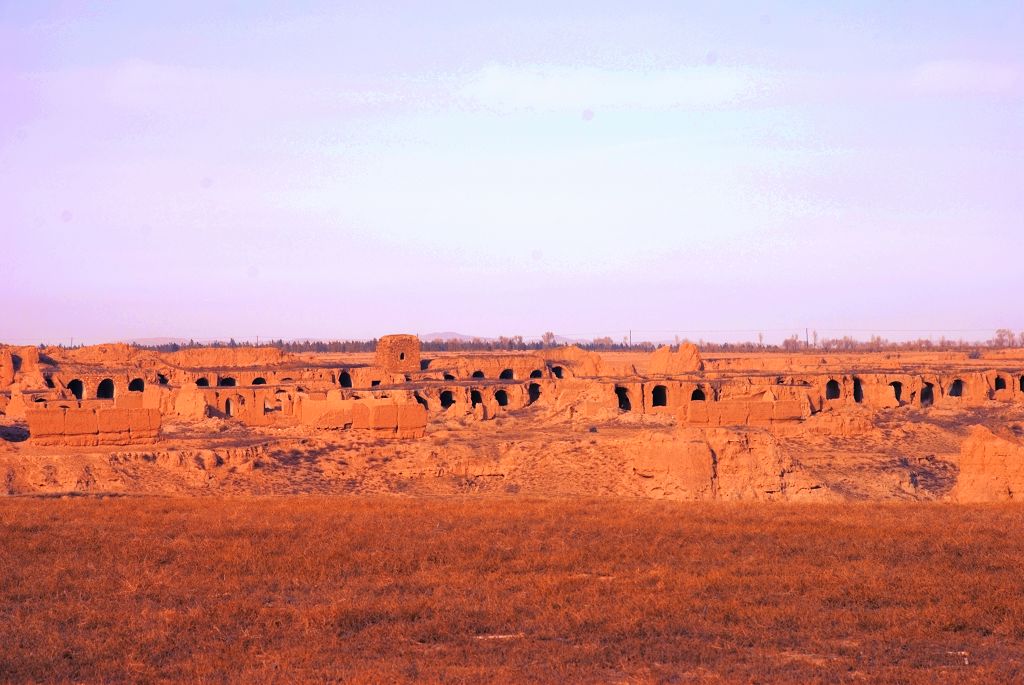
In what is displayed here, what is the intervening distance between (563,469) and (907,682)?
1688 centimetres

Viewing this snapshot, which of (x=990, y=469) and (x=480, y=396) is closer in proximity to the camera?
(x=990, y=469)

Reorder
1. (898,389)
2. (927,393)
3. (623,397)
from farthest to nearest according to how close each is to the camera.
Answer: (927,393) < (898,389) < (623,397)

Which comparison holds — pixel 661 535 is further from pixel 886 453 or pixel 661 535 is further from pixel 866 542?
pixel 886 453

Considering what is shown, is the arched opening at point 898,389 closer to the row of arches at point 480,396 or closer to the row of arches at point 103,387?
the row of arches at point 480,396

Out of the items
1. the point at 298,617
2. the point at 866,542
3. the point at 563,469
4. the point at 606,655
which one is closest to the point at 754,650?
the point at 606,655

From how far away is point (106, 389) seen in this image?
49.0m

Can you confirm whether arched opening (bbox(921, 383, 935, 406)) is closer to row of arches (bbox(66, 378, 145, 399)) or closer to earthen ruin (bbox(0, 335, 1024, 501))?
earthen ruin (bbox(0, 335, 1024, 501))

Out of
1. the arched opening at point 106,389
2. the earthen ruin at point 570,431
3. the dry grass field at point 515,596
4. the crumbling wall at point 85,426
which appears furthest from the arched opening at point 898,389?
the dry grass field at point 515,596

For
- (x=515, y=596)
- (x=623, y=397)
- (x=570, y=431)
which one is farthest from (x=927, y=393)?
(x=515, y=596)

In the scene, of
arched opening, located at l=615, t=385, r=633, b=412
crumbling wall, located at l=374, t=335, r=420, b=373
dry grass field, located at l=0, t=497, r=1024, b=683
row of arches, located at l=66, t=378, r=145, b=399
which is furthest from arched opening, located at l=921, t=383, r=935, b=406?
dry grass field, located at l=0, t=497, r=1024, b=683

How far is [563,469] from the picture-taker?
75.6ft

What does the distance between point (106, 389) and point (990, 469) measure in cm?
4071

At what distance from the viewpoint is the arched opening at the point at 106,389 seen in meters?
48.3

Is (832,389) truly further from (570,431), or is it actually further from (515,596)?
(515,596)
